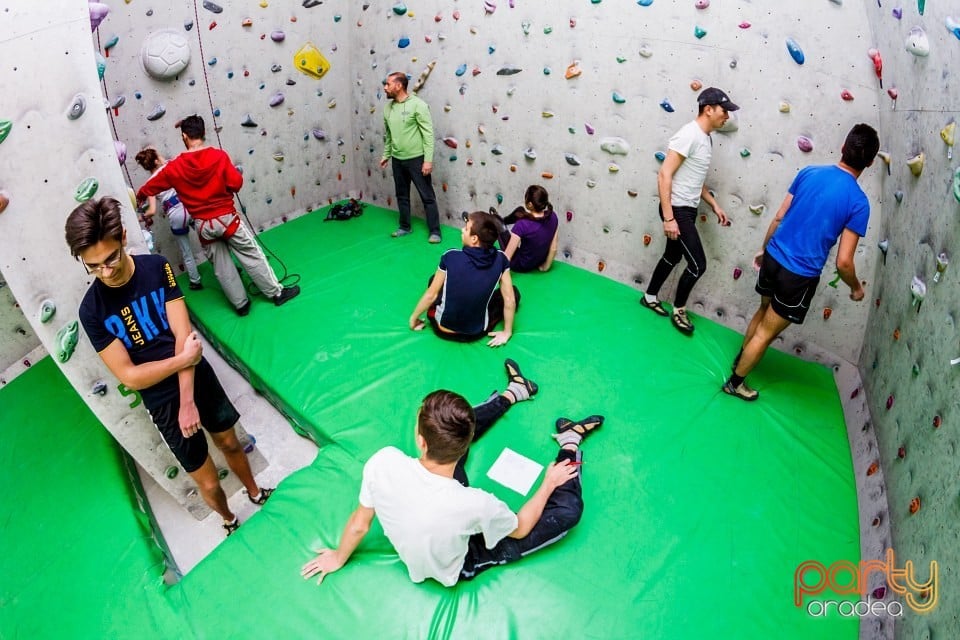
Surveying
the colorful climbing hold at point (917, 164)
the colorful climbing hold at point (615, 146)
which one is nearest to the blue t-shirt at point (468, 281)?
the colorful climbing hold at point (615, 146)

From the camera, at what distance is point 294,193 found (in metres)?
5.29

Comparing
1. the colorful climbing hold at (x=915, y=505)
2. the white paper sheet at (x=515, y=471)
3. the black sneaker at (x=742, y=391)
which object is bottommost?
the white paper sheet at (x=515, y=471)

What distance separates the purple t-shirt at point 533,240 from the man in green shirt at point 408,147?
92cm

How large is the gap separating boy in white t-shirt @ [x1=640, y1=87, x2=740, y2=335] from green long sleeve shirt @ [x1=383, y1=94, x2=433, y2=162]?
1.93 meters

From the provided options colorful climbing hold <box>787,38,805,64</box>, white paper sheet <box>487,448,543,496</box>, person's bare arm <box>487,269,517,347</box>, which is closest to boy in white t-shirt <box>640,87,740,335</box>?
colorful climbing hold <box>787,38,805,64</box>

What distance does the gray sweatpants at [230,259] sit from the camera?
3.59m

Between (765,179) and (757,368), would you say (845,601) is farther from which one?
(765,179)

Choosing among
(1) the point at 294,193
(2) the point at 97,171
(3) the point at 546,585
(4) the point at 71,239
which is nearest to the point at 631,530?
(3) the point at 546,585

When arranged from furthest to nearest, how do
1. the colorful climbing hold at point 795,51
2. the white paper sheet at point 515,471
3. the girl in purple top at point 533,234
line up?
1. the girl in purple top at point 533,234
2. the colorful climbing hold at point 795,51
3. the white paper sheet at point 515,471

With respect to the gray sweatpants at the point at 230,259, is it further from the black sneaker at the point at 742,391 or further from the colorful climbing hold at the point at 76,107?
the black sneaker at the point at 742,391

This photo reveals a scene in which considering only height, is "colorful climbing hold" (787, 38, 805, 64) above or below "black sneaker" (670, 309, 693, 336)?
above

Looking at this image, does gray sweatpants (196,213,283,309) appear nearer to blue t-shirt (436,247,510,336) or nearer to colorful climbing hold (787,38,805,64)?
blue t-shirt (436,247,510,336)

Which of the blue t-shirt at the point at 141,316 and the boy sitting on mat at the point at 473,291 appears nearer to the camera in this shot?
the blue t-shirt at the point at 141,316

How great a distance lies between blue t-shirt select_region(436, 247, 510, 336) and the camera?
325cm
